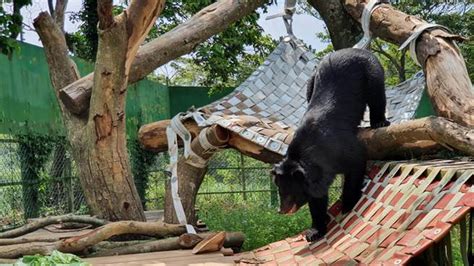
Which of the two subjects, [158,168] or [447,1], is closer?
[158,168]

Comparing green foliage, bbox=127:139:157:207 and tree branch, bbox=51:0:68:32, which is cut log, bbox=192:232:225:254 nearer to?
green foliage, bbox=127:139:157:207

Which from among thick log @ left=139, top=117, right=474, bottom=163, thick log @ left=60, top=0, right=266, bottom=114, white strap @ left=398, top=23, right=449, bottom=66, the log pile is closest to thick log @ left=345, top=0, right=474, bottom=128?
white strap @ left=398, top=23, right=449, bottom=66

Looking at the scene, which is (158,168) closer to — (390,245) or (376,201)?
(376,201)

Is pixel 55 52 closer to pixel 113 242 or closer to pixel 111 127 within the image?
pixel 111 127

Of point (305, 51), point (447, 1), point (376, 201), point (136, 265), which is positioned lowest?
point (136, 265)

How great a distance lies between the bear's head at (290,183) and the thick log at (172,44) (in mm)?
1783

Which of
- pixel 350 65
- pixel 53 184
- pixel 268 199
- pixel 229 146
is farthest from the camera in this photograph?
pixel 268 199

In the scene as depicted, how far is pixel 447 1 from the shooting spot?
1307 cm

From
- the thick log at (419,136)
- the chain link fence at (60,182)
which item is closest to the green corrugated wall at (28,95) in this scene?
the chain link fence at (60,182)

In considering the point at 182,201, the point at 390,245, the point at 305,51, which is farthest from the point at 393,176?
the point at 305,51

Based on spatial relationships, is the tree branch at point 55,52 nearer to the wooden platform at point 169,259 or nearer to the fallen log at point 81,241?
the fallen log at point 81,241

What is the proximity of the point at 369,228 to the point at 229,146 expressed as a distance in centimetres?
187

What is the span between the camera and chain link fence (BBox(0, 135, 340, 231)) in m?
5.61

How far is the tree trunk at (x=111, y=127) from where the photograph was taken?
14.0 ft
